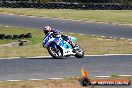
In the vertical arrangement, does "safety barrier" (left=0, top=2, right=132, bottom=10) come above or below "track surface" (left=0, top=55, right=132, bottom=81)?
below

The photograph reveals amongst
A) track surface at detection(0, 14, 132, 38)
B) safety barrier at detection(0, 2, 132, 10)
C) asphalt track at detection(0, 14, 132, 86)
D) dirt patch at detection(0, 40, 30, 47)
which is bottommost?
safety barrier at detection(0, 2, 132, 10)

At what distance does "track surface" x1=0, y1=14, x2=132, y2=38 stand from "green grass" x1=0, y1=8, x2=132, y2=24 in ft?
5.40

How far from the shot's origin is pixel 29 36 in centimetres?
2761

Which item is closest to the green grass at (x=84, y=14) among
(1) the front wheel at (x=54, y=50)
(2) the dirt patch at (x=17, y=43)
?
(2) the dirt patch at (x=17, y=43)

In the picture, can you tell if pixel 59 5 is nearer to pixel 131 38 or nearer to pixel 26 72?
pixel 131 38

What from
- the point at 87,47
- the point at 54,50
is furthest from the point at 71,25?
the point at 54,50

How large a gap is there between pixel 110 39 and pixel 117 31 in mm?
3640

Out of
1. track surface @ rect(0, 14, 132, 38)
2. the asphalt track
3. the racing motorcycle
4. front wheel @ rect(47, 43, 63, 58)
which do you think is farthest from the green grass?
the asphalt track

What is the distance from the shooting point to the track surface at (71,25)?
3051 centimetres

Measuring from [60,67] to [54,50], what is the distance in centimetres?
204

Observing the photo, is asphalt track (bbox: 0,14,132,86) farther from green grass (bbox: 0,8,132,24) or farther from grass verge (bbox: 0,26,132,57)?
green grass (bbox: 0,8,132,24)

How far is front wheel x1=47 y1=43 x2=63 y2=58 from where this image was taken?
19453 mm

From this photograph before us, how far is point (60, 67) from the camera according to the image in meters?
17.7

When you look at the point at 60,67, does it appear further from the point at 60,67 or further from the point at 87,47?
the point at 87,47
